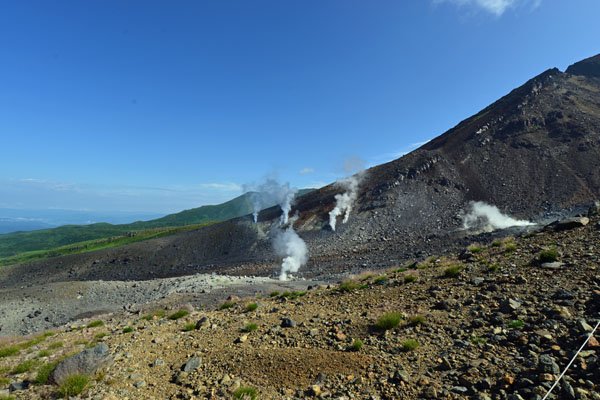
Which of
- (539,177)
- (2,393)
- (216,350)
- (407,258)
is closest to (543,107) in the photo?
(539,177)

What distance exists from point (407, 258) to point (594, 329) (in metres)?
28.0

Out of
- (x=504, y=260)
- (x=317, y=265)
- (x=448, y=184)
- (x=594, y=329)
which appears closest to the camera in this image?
(x=594, y=329)

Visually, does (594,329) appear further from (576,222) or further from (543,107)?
(543,107)

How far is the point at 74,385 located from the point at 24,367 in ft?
11.6

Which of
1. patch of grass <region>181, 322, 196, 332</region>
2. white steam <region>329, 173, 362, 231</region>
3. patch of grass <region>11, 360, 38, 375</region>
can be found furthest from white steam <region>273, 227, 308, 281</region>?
patch of grass <region>11, 360, 38, 375</region>

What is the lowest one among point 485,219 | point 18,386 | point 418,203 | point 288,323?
point 18,386

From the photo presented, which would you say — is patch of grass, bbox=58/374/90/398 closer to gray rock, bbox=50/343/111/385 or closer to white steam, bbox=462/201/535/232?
gray rock, bbox=50/343/111/385

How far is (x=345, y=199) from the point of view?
58.6m

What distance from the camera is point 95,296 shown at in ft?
104

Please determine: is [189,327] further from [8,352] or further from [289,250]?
[289,250]

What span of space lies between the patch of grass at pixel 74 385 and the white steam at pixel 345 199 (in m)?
43.9

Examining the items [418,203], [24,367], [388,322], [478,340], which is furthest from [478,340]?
[418,203]

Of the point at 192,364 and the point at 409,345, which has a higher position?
the point at 409,345

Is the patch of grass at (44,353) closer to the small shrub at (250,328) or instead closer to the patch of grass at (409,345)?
the small shrub at (250,328)
